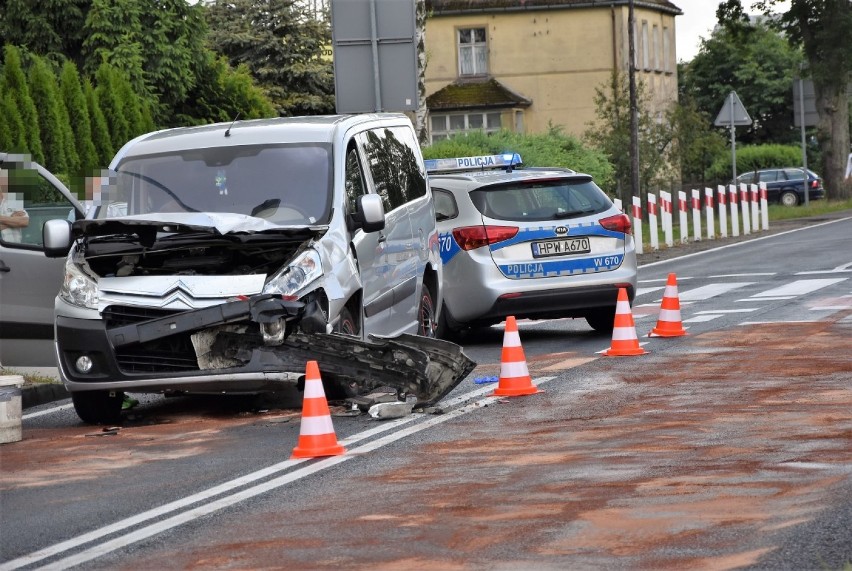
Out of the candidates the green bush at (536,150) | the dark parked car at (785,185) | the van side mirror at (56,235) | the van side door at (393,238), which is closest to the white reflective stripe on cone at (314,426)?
the van side door at (393,238)

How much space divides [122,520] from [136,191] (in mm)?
4894

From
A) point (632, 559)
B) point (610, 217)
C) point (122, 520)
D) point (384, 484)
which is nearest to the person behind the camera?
point (632, 559)

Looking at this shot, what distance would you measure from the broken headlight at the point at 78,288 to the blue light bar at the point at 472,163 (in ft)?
22.1

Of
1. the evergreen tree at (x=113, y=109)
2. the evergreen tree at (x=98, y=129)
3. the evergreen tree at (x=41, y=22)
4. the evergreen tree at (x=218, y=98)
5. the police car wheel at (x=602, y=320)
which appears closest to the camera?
the police car wheel at (x=602, y=320)

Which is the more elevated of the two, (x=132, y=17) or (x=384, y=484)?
(x=132, y=17)

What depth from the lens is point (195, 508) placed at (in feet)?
25.2

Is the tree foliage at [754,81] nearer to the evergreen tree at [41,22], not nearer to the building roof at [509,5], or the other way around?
the building roof at [509,5]

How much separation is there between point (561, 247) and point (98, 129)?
12993mm

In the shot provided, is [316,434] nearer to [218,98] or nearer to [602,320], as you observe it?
[602,320]

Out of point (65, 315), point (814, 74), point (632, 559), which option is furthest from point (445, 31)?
point (632, 559)

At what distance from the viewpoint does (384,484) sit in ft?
26.6

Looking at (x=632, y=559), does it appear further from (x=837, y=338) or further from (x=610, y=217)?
(x=610, y=217)

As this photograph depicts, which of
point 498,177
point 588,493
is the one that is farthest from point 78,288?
point 498,177

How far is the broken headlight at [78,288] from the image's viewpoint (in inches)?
428
